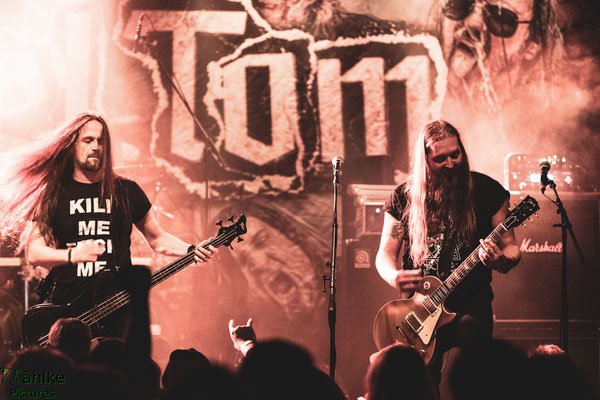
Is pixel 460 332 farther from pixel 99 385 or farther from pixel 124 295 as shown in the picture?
pixel 99 385

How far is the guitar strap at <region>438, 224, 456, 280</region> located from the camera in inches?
142

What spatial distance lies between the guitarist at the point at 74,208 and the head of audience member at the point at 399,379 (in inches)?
88.3

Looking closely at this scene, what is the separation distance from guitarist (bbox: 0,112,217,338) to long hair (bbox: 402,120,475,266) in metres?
1.29

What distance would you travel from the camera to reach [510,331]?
5.33 metres

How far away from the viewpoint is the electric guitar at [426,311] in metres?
3.47

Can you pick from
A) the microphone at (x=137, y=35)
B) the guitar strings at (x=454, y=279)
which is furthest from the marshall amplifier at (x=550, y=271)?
the microphone at (x=137, y=35)

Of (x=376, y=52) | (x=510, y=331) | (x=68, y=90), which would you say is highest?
(x=376, y=52)

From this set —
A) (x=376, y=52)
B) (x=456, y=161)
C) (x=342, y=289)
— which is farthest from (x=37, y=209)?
(x=376, y=52)

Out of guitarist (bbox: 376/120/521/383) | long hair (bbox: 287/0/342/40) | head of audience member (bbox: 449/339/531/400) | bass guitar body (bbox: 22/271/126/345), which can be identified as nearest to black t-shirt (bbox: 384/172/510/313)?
guitarist (bbox: 376/120/521/383)

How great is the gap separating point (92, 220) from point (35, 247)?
0.37m

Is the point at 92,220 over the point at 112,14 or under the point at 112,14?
under

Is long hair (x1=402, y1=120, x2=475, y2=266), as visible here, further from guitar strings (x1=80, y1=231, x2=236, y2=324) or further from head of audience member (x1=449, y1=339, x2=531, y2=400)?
head of audience member (x1=449, y1=339, x2=531, y2=400)

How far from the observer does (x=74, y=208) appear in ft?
12.4

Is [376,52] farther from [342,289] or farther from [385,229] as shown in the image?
[385,229]
